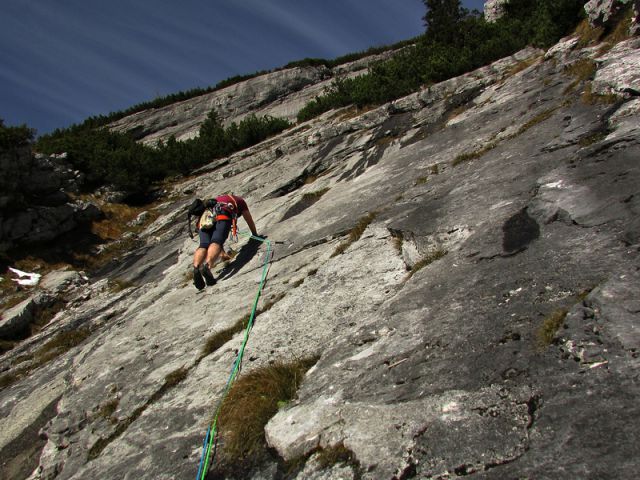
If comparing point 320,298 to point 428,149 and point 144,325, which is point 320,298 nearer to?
point 144,325

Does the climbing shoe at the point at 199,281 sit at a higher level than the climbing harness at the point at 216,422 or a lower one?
higher

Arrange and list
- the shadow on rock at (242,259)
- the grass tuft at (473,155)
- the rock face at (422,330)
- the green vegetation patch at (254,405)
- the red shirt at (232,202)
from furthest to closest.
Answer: the red shirt at (232,202) < the grass tuft at (473,155) < the shadow on rock at (242,259) < the green vegetation patch at (254,405) < the rock face at (422,330)

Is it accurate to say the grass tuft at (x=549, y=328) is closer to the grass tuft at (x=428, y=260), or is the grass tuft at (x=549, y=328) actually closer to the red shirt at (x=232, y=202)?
the grass tuft at (x=428, y=260)

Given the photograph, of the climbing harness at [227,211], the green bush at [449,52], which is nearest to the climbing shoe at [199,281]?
the climbing harness at [227,211]

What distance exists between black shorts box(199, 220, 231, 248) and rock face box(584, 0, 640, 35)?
10498 mm

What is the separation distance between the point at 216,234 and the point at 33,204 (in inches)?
533

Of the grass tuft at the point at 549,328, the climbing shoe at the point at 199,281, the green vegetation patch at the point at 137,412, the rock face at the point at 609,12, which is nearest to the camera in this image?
the grass tuft at the point at 549,328

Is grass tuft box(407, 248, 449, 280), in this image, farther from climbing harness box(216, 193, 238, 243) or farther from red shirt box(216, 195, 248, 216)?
red shirt box(216, 195, 248, 216)

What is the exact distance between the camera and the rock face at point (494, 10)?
3759 cm

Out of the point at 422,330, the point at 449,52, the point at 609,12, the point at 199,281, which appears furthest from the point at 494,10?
the point at 422,330

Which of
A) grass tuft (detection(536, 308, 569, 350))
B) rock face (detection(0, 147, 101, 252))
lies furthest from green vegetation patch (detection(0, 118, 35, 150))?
grass tuft (detection(536, 308, 569, 350))

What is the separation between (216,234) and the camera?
9.16 meters

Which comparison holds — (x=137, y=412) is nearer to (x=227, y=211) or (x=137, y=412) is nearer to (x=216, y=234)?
(x=216, y=234)

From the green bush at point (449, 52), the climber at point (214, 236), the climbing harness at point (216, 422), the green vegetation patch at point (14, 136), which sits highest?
the green vegetation patch at point (14, 136)
